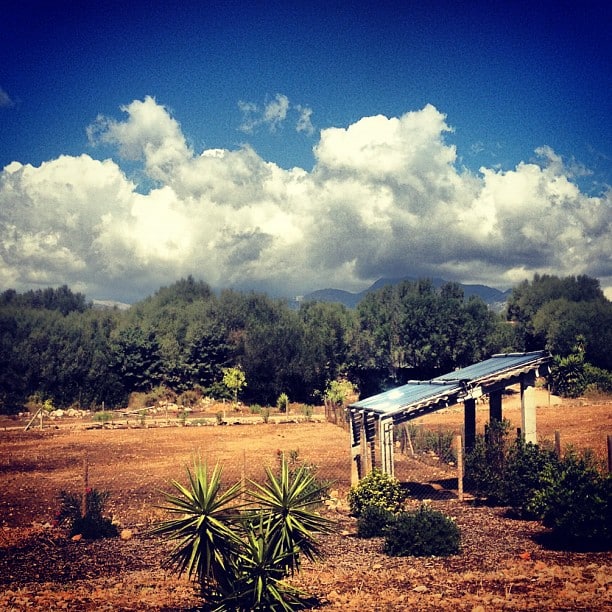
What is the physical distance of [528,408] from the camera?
1608 cm

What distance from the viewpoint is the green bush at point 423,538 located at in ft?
36.6

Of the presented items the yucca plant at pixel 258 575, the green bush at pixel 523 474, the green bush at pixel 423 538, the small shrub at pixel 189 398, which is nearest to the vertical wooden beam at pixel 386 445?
the green bush at pixel 523 474

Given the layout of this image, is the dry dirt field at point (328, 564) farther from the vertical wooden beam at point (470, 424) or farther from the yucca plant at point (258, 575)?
the vertical wooden beam at point (470, 424)

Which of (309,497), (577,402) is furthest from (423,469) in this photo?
(577,402)

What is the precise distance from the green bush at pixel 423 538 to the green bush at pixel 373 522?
47.8 inches

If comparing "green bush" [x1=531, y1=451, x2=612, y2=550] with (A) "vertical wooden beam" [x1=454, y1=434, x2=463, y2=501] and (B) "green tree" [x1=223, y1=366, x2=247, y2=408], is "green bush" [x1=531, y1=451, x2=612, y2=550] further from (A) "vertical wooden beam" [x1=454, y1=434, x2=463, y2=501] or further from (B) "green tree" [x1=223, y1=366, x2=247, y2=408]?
(B) "green tree" [x1=223, y1=366, x2=247, y2=408]

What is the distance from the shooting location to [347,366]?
60188 millimetres

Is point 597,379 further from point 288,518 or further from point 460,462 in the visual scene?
point 288,518

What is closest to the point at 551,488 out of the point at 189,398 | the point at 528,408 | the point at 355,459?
the point at 528,408

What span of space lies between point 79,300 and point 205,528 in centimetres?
11105

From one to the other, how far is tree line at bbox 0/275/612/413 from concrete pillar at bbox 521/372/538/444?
134 feet

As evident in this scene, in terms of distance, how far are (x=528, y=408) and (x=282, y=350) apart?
4287 centimetres

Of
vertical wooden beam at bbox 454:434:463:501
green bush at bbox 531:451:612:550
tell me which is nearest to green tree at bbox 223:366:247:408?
vertical wooden beam at bbox 454:434:463:501

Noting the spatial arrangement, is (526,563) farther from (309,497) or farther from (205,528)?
(205,528)
